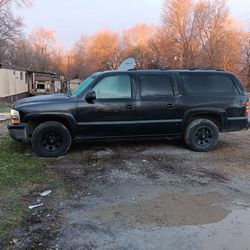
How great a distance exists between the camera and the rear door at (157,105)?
787 cm

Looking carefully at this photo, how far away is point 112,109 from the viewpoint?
7668 mm

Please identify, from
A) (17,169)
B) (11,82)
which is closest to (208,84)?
(17,169)

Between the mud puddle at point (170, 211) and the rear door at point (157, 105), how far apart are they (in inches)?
109

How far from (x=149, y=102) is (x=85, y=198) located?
10.7 ft

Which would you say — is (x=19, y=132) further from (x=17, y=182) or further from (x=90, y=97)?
(x=17, y=182)

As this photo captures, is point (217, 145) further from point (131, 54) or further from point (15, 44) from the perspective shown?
point (131, 54)

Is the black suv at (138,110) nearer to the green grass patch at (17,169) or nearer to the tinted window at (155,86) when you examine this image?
the tinted window at (155,86)

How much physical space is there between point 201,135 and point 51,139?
127 inches

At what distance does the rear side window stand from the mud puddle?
3388mm

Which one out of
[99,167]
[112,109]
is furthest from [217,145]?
[99,167]

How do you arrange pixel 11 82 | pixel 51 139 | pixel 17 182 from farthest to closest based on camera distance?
pixel 11 82 < pixel 51 139 < pixel 17 182

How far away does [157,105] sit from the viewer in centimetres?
793

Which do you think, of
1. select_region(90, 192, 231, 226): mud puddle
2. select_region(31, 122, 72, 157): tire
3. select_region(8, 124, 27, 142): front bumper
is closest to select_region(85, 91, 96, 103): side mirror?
select_region(31, 122, 72, 157): tire

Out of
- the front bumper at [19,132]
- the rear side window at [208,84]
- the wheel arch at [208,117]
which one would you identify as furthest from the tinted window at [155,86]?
the front bumper at [19,132]
